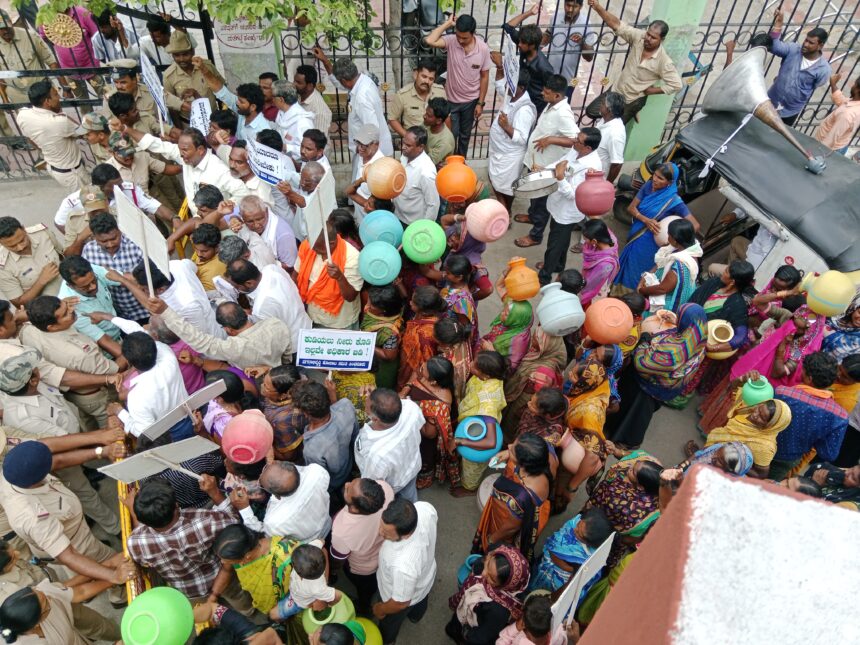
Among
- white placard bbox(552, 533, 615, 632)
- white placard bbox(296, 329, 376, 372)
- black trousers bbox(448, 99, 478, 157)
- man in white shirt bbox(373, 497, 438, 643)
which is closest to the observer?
white placard bbox(552, 533, 615, 632)

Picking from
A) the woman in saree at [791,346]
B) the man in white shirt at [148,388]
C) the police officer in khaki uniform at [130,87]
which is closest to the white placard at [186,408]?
the man in white shirt at [148,388]

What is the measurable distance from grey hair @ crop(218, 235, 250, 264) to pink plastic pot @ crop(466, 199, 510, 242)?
1903 mm

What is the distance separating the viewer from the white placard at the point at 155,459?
2977 millimetres

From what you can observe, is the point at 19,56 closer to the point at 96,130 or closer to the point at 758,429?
the point at 96,130

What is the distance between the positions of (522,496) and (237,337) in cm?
231

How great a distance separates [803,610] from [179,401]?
153 inches

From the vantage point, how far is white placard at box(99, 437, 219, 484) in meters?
2.98

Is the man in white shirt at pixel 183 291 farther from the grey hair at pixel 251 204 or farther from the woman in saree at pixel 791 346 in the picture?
the woman in saree at pixel 791 346

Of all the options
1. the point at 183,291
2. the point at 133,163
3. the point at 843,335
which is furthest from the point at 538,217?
the point at 133,163

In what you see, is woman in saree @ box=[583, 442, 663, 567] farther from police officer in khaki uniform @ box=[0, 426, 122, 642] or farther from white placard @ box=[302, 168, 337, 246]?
police officer in khaki uniform @ box=[0, 426, 122, 642]

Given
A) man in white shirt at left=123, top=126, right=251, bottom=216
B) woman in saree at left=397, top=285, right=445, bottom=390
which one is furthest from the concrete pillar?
man in white shirt at left=123, top=126, right=251, bottom=216

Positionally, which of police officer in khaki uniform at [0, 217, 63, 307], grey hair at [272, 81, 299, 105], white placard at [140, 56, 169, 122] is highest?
white placard at [140, 56, 169, 122]

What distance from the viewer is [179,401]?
402 centimetres

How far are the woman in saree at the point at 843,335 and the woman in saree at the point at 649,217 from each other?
1483 millimetres
